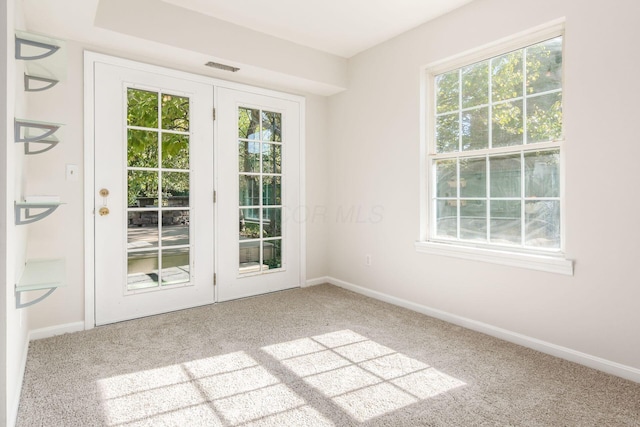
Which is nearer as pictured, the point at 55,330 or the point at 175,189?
the point at 55,330

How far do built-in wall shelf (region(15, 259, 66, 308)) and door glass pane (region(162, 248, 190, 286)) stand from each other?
958 millimetres

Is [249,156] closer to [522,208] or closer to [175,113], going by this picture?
[175,113]

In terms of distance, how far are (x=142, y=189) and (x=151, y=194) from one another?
0.08 meters

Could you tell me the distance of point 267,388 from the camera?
207cm

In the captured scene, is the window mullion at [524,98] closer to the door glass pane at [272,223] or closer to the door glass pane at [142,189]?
the door glass pane at [272,223]

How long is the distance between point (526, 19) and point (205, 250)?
3178 mm

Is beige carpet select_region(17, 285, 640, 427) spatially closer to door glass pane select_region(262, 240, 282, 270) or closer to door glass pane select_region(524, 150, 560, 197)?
door glass pane select_region(262, 240, 282, 270)

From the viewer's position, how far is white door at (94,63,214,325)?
3.01m

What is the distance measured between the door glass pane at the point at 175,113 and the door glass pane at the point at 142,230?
0.79m

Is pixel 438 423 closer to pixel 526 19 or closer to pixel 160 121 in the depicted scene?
pixel 526 19

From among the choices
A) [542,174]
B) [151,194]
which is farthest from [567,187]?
[151,194]

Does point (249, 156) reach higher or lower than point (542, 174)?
higher

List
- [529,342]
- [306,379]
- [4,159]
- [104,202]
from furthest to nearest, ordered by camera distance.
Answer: [104,202] < [529,342] < [306,379] < [4,159]

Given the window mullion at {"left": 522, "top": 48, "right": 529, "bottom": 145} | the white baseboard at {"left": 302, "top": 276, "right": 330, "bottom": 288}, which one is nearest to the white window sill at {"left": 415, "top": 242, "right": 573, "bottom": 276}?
the window mullion at {"left": 522, "top": 48, "right": 529, "bottom": 145}
